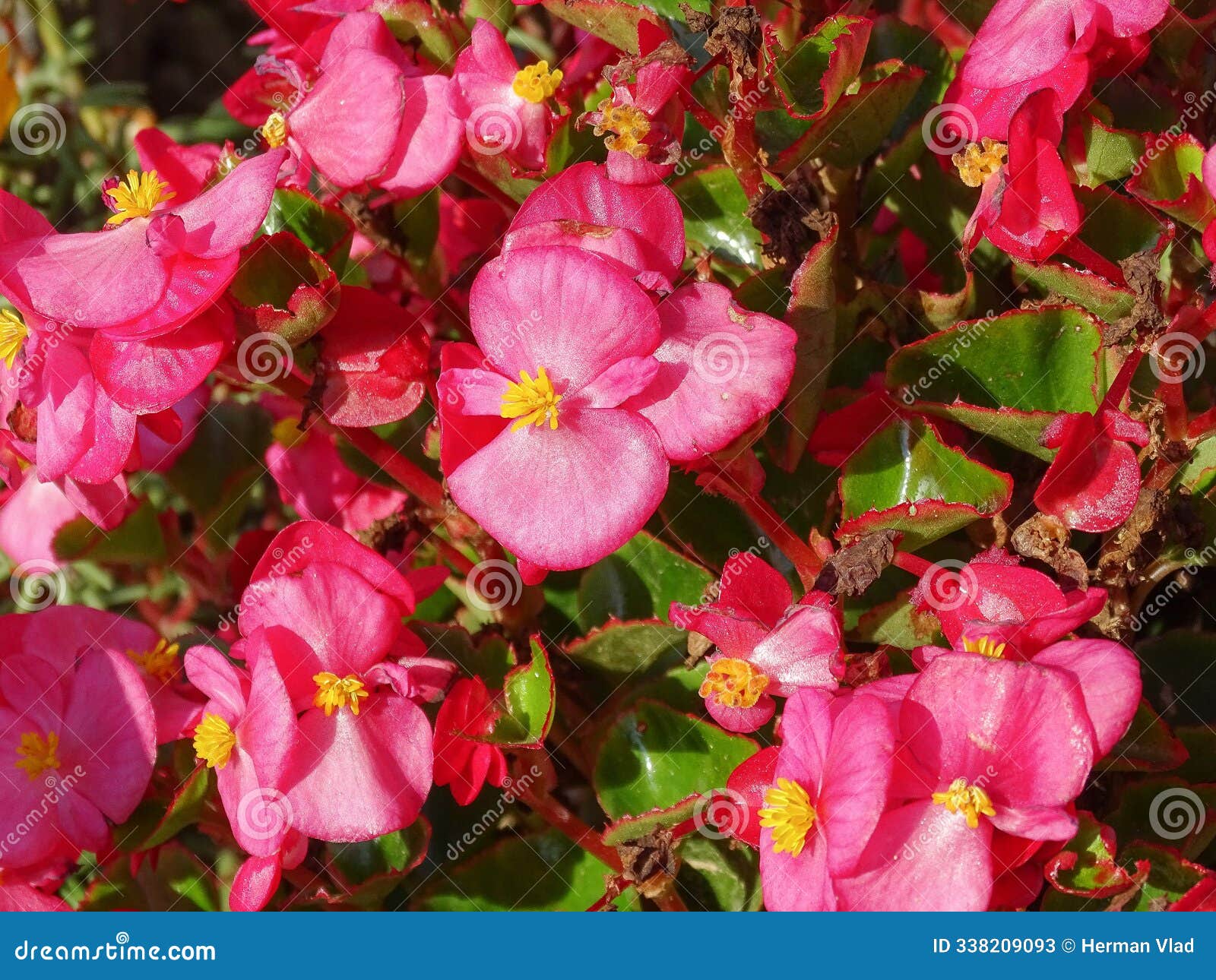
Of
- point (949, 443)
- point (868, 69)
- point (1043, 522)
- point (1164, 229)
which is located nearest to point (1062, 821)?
point (1043, 522)

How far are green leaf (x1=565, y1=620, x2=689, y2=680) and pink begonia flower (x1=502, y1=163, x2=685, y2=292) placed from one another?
0.90 feet

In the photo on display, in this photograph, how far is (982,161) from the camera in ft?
2.63

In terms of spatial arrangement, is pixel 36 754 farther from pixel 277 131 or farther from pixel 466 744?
pixel 277 131

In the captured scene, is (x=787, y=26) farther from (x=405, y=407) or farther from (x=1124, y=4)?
(x=405, y=407)

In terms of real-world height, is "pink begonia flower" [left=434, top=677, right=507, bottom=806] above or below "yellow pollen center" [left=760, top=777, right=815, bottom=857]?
below

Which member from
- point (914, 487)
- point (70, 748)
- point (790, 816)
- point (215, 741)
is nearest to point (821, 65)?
point (914, 487)

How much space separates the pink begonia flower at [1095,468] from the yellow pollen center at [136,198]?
0.61m

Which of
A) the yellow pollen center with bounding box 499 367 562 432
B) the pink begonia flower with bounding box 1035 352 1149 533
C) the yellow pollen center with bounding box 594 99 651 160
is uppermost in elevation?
the yellow pollen center with bounding box 594 99 651 160

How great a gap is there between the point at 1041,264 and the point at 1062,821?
361 mm

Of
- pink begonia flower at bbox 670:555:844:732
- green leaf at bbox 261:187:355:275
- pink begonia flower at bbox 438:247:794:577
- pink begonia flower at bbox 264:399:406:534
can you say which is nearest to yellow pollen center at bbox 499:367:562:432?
pink begonia flower at bbox 438:247:794:577

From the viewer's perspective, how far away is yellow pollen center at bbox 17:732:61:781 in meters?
0.86

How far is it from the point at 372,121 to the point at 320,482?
350 millimetres

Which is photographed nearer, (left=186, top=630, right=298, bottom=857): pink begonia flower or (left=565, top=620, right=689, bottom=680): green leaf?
(left=186, top=630, right=298, bottom=857): pink begonia flower

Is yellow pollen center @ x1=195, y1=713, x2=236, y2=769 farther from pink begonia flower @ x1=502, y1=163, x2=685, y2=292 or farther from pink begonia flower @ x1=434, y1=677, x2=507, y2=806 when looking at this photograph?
pink begonia flower @ x1=502, y1=163, x2=685, y2=292
